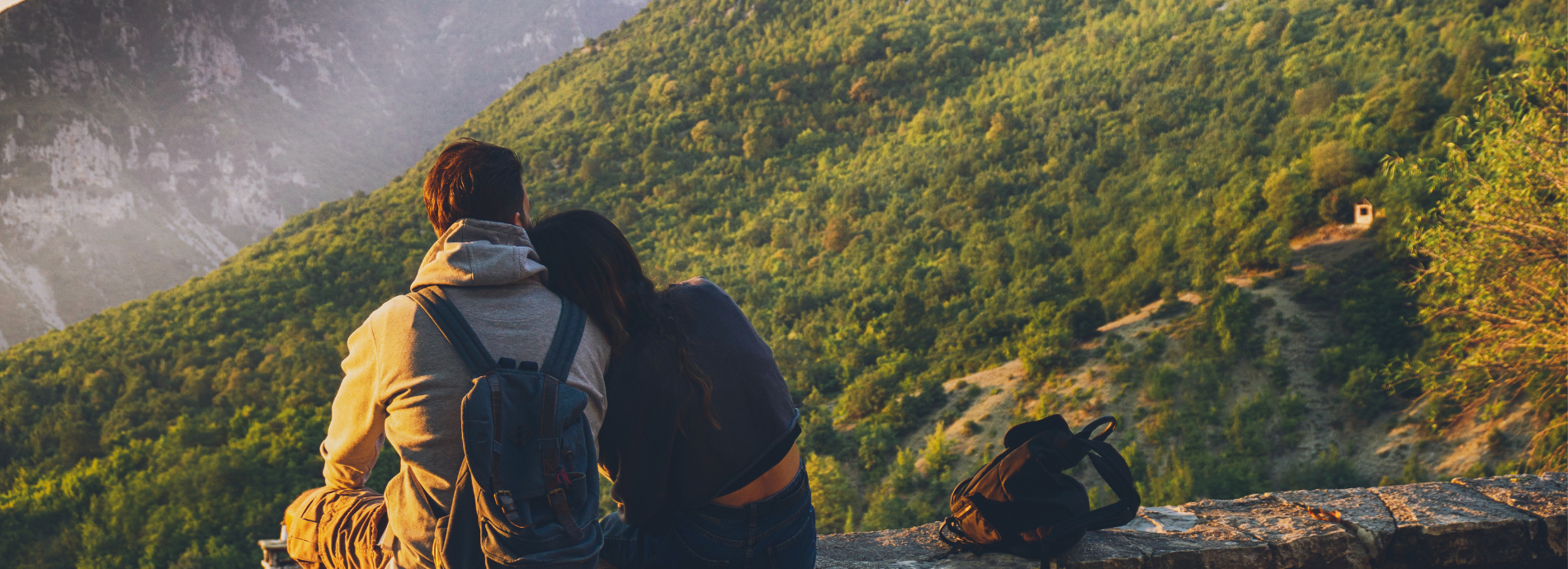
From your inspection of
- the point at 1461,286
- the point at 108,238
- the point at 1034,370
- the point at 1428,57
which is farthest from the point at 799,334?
the point at 108,238

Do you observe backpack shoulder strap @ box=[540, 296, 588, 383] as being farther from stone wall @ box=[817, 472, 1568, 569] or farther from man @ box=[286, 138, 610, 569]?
stone wall @ box=[817, 472, 1568, 569]

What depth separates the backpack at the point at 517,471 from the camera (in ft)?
3.86

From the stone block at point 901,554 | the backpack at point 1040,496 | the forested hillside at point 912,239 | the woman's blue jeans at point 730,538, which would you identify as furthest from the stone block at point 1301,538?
the forested hillside at point 912,239

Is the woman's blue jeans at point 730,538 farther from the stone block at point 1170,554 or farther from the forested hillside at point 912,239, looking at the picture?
the forested hillside at point 912,239

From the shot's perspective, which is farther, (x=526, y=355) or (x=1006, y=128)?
(x=1006, y=128)

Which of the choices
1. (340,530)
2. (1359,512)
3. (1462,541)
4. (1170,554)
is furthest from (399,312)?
(1462,541)

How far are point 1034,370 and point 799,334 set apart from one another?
597cm

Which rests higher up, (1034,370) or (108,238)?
(108,238)

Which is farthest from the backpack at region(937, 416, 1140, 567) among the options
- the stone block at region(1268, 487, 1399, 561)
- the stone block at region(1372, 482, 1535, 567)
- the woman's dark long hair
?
the woman's dark long hair

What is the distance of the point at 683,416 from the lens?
1438 millimetres

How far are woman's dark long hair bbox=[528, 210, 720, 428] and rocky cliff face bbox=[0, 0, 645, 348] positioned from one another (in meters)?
60.1

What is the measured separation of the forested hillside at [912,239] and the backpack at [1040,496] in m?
4.28

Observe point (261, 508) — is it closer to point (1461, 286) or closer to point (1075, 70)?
point (1461, 286)

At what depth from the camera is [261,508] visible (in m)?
14.3
